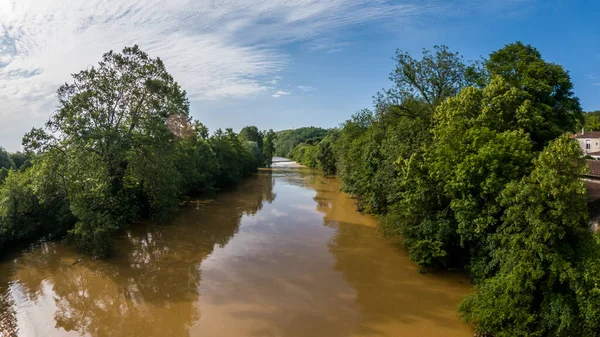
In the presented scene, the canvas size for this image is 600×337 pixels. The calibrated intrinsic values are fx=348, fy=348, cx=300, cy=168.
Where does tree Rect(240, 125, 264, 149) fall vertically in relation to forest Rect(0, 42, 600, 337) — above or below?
above

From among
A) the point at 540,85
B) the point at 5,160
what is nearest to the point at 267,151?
the point at 5,160

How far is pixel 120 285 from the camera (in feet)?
44.5

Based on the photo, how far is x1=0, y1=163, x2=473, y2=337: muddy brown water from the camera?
10461 millimetres

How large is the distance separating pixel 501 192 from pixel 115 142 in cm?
1837

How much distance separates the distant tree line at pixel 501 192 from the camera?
8781 millimetres

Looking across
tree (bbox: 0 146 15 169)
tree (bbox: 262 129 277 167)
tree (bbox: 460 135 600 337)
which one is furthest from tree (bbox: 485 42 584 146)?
tree (bbox: 262 129 277 167)

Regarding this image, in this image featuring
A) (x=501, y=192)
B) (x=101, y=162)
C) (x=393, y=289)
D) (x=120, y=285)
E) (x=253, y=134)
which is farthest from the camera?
(x=253, y=134)

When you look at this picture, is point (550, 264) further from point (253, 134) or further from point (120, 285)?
point (253, 134)

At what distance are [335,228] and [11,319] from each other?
15.7 meters

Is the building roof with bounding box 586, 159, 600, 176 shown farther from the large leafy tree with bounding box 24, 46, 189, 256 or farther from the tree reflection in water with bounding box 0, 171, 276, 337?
the large leafy tree with bounding box 24, 46, 189, 256

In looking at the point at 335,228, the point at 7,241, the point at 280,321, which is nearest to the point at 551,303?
the point at 280,321

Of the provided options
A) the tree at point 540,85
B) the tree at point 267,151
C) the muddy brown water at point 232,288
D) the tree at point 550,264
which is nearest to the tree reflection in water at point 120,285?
the muddy brown water at point 232,288

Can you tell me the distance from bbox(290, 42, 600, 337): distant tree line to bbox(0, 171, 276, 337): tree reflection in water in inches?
360

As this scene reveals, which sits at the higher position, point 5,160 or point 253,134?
point 253,134
